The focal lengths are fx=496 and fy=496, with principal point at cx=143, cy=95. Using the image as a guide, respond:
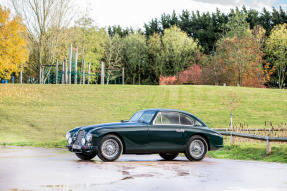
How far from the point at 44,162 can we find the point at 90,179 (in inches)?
165

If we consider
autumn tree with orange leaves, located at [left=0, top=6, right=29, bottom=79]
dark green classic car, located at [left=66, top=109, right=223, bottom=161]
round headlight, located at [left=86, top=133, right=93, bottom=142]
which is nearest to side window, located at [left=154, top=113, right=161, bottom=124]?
dark green classic car, located at [left=66, top=109, right=223, bottom=161]

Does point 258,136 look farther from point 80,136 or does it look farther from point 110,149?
point 80,136

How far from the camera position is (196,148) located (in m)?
15.7

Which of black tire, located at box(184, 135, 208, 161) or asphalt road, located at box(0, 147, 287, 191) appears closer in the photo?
asphalt road, located at box(0, 147, 287, 191)

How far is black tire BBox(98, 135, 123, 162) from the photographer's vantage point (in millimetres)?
14320

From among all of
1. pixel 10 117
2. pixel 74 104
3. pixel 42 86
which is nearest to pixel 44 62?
pixel 42 86

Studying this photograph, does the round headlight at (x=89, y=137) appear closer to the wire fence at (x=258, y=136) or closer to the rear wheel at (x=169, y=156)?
the rear wheel at (x=169, y=156)

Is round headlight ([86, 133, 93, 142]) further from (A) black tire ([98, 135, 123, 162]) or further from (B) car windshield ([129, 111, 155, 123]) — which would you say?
(B) car windshield ([129, 111, 155, 123])

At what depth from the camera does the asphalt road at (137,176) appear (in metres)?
9.47

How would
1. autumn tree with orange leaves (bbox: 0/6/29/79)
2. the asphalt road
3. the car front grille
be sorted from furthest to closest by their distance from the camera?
1. autumn tree with orange leaves (bbox: 0/6/29/79)
2. the car front grille
3. the asphalt road

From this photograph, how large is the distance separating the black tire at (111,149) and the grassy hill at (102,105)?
13.0 m

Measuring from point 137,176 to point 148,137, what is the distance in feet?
12.5

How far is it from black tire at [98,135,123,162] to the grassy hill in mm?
13005

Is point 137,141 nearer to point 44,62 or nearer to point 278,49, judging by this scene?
point 44,62
